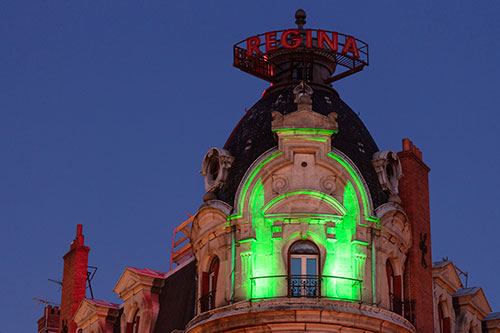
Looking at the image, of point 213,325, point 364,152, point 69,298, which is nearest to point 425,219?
point 364,152

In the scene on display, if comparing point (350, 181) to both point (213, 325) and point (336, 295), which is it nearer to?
point (336, 295)

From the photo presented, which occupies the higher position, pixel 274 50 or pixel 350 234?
pixel 274 50

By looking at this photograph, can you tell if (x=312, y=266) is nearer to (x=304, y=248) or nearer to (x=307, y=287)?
(x=304, y=248)

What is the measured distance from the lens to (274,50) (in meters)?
51.9

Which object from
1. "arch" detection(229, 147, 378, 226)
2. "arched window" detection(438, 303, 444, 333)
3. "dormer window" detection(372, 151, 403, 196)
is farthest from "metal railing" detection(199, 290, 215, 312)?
"arched window" detection(438, 303, 444, 333)

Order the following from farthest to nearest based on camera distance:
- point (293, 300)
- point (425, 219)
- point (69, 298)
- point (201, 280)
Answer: point (69, 298) < point (425, 219) < point (201, 280) < point (293, 300)

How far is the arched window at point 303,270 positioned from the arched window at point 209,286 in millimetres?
3530

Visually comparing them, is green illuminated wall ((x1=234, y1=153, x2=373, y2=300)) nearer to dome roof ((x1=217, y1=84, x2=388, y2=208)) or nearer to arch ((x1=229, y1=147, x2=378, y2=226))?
arch ((x1=229, y1=147, x2=378, y2=226))

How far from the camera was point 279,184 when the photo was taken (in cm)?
4722

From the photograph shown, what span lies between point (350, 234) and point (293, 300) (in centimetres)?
375

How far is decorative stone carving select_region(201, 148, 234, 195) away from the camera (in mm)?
49312

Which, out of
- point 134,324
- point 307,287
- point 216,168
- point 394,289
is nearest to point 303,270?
point 307,287

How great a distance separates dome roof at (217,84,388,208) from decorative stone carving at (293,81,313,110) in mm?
557

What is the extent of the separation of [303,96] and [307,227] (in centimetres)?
591
